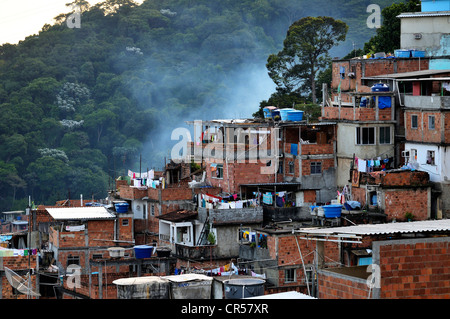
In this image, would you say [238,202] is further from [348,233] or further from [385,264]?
[385,264]

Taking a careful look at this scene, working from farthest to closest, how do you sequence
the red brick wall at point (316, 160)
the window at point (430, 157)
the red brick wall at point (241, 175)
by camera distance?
1. the red brick wall at point (241, 175)
2. the red brick wall at point (316, 160)
3. the window at point (430, 157)

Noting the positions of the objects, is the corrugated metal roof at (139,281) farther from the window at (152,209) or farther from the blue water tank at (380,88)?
the window at (152,209)

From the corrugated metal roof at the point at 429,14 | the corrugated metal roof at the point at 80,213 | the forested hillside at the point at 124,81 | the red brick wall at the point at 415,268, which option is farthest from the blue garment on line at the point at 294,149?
the forested hillside at the point at 124,81

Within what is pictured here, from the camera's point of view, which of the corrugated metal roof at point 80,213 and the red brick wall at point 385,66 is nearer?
the corrugated metal roof at point 80,213

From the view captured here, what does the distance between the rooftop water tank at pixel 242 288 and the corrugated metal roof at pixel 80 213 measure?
1401 cm

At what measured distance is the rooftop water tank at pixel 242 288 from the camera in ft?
73.9

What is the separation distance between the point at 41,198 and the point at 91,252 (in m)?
37.5

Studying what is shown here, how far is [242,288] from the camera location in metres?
22.8

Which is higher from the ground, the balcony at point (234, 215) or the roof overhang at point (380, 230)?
the roof overhang at point (380, 230)

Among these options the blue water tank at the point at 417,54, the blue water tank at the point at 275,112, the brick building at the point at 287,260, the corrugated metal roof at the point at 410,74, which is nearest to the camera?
the brick building at the point at 287,260

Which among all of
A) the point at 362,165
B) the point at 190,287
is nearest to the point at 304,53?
the point at 362,165

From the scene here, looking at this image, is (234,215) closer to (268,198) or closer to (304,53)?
(268,198)

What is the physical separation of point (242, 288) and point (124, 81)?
64464mm

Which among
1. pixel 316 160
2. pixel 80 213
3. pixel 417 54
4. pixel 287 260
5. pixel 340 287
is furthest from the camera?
pixel 417 54
